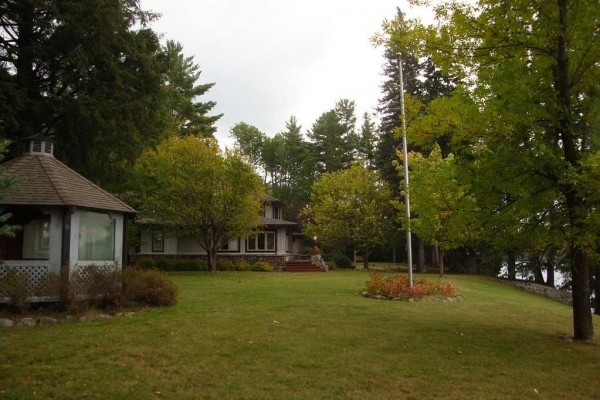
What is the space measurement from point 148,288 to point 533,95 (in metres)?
10.6

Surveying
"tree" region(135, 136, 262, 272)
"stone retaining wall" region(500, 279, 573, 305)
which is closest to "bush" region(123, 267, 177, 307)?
"tree" region(135, 136, 262, 272)

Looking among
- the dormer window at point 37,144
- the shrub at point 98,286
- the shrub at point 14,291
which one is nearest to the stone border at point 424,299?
the shrub at point 98,286

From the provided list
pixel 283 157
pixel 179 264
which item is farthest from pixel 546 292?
pixel 283 157

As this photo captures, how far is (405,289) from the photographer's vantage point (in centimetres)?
1694

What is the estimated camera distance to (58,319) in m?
10.8

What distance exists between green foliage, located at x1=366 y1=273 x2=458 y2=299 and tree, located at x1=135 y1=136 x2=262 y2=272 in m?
11.1

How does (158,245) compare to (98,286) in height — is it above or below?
above

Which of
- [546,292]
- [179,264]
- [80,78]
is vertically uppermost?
[80,78]

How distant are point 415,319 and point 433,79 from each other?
91.9 feet

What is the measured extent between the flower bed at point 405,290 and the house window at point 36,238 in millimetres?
10863

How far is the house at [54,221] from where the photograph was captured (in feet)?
39.6

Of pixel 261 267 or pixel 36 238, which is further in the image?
pixel 261 267

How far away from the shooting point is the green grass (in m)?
6.16

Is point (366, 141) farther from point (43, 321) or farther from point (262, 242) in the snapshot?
point (43, 321)
